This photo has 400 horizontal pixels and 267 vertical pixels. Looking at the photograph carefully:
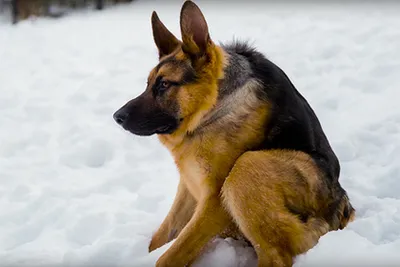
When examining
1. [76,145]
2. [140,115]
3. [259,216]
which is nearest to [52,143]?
[76,145]

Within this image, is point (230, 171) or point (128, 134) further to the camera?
point (128, 134)

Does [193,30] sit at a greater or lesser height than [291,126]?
greater

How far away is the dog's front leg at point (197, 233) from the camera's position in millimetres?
4020

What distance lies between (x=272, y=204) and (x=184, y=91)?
1.06m

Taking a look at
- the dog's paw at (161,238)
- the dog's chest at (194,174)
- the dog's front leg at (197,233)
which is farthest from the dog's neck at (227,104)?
the dog's paw at (161,238)

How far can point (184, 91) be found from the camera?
13.7ft

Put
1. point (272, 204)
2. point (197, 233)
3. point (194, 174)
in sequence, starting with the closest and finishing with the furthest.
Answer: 1. point (272, 204)
2. point (197, 233)
3. point (194, 174)

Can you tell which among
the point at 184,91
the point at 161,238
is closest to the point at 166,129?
the point at 184,91

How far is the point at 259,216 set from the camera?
389 cm

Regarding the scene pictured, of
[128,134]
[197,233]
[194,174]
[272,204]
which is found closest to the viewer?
[272,204]

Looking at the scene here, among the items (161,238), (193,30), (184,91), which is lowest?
(161,238)

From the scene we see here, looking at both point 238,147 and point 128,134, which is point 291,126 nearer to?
point 238,147

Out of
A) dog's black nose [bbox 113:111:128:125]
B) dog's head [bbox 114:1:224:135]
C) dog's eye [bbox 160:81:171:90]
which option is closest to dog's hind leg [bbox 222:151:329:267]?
dog's head [bbox 114:1:224:135]

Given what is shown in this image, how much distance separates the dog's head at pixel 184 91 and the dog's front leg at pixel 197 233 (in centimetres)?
62
